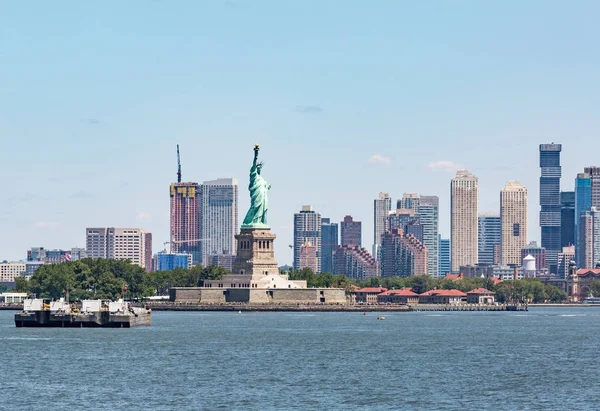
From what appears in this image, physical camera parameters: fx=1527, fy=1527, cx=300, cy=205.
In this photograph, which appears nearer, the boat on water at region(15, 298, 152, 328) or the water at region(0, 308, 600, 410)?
the water at region(0, 308, 600, 410)

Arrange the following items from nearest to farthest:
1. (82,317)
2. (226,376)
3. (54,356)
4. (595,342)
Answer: (226,376), (54,356), (595,342), (82,317)

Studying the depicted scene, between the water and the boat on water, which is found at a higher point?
the boat on water

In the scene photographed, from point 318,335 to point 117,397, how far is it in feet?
189

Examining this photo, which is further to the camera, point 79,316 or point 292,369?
point 79,316

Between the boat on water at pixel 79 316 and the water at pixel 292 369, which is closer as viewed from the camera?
the water at pixel 292 369

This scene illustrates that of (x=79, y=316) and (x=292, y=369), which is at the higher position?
(x=79, y=316)

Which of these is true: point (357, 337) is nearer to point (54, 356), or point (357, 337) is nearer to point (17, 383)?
point (54, 356)

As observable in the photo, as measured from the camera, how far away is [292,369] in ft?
291

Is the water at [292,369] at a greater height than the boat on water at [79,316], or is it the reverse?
the boat on water at [79,316]

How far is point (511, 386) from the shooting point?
79500 millimetres

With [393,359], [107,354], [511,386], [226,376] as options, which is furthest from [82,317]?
[511,386]

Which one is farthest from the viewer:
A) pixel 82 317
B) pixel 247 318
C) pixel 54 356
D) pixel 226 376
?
pixel 247 318

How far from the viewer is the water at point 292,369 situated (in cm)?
7200

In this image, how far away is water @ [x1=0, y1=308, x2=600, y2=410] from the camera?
236 ft
